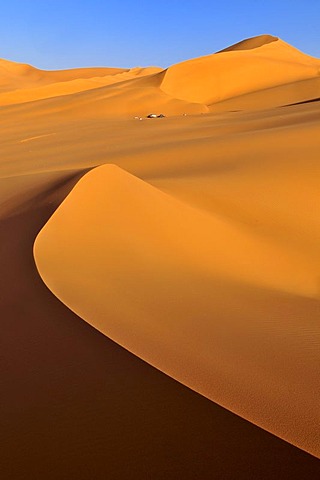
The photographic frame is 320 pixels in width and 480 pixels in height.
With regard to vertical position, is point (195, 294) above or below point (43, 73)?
above

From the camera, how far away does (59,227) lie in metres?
5.30

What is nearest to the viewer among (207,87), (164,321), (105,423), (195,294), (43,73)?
(105,423)

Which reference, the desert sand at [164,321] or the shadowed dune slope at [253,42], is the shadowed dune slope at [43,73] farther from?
the desert sand at [164,321]

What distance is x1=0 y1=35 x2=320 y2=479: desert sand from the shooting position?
2.19 metres

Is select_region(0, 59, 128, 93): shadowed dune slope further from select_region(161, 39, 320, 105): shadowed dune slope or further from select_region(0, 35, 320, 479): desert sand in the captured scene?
select_region(0, 35, 320, 479): desert sand

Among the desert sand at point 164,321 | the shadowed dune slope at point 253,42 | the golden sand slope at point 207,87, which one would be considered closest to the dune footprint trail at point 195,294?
the desert sand at point 164,321

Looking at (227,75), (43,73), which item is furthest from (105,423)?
(43,73)

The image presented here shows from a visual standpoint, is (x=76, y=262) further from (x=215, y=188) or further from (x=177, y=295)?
(x=215, y=188)

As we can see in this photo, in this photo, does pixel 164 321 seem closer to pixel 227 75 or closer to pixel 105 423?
pixel 105 423

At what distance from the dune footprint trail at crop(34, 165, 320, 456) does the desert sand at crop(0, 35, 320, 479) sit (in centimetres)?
1

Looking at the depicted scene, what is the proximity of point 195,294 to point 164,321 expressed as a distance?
679mm

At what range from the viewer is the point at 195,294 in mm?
4078

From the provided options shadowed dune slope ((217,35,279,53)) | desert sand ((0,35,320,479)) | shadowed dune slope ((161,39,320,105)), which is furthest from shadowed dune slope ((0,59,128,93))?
desert sand ((0,35,320,479))

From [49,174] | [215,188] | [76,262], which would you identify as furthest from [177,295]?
[49,174]
